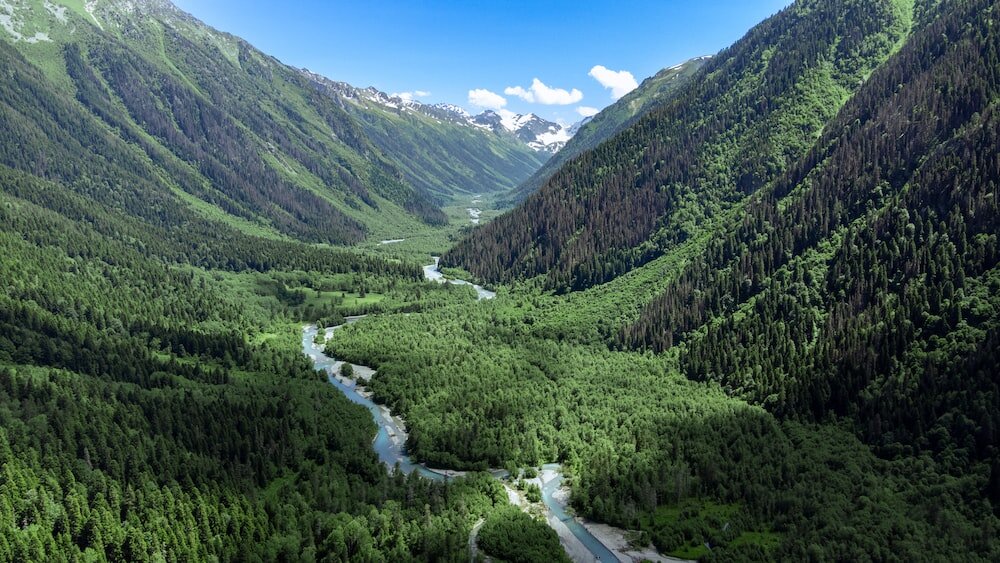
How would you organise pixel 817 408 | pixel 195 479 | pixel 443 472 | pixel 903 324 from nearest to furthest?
pixel 195 479, pixel 443 472, pixel 817 408, pixel 903 324

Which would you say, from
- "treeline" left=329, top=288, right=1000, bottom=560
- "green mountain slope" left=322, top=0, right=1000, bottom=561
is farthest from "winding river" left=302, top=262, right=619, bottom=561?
"green mountain slope" left=322, top=0, right=1000, bottom=561

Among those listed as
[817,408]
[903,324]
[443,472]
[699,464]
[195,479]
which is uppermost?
[903,324]

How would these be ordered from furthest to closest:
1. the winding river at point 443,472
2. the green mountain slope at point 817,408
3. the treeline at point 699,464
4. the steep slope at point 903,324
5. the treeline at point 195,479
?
the steep slope at point 903,324 → the winding river at point 443,472 → the green mountain slope at point 817,408 → the treeline at point 195,479 → the treeline at point 699,464

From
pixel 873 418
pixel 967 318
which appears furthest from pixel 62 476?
pixel 967 318

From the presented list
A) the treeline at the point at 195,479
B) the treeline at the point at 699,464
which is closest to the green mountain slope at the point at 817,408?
the treeline at the point at 699,464

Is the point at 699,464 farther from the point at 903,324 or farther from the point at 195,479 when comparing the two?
the point at 195,479

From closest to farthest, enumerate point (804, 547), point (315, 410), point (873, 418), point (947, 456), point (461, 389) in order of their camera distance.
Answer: point (804, 547)
point (947, 456)
point (873, 418)
point (315, 410)
point (461, 389)

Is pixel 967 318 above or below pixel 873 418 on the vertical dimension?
above

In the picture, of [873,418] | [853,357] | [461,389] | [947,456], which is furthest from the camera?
[461,389]

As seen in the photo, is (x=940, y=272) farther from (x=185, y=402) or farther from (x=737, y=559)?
(x=185, y=402)

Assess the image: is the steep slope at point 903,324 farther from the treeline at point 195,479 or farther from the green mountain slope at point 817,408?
the treeline at point 195,479

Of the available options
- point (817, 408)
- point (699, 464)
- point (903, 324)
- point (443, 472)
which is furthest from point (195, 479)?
point (903, 324)
